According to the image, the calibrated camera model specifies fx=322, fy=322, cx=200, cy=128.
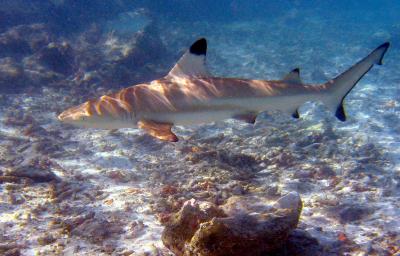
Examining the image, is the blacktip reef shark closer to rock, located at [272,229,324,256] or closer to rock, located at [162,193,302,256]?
rock, located at [162,193,302,256]

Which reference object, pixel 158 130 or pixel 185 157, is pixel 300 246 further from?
pixel 185 157

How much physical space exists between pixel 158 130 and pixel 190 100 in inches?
27.9

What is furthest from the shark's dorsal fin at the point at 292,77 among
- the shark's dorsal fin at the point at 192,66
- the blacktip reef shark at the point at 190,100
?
the shark's dorsal fin at the point at 192,66

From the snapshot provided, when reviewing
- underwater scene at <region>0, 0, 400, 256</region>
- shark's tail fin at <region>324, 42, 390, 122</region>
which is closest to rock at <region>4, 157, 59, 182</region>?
underwater scene at <region>0, 0, 400, 256</region>

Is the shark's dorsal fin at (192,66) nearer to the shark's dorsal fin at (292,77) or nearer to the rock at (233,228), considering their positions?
the shark's dorsal fin at (292,77)

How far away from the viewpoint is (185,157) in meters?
8.35

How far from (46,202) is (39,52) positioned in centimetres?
1149

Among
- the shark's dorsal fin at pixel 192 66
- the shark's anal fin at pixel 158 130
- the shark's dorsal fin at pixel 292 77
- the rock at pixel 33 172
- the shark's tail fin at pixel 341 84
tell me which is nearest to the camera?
the shark's anal fin at pixel 158 130

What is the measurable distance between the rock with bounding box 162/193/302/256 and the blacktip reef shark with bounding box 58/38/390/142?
1.24 m

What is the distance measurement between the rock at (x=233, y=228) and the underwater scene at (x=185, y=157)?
0.06ft

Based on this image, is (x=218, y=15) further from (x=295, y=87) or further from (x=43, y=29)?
(x=295, y=87)

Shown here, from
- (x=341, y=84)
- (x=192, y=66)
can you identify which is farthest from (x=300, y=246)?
(x=192, y=66)

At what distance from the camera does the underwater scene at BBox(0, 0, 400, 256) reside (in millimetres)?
4512

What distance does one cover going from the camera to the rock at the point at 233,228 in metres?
3.71
